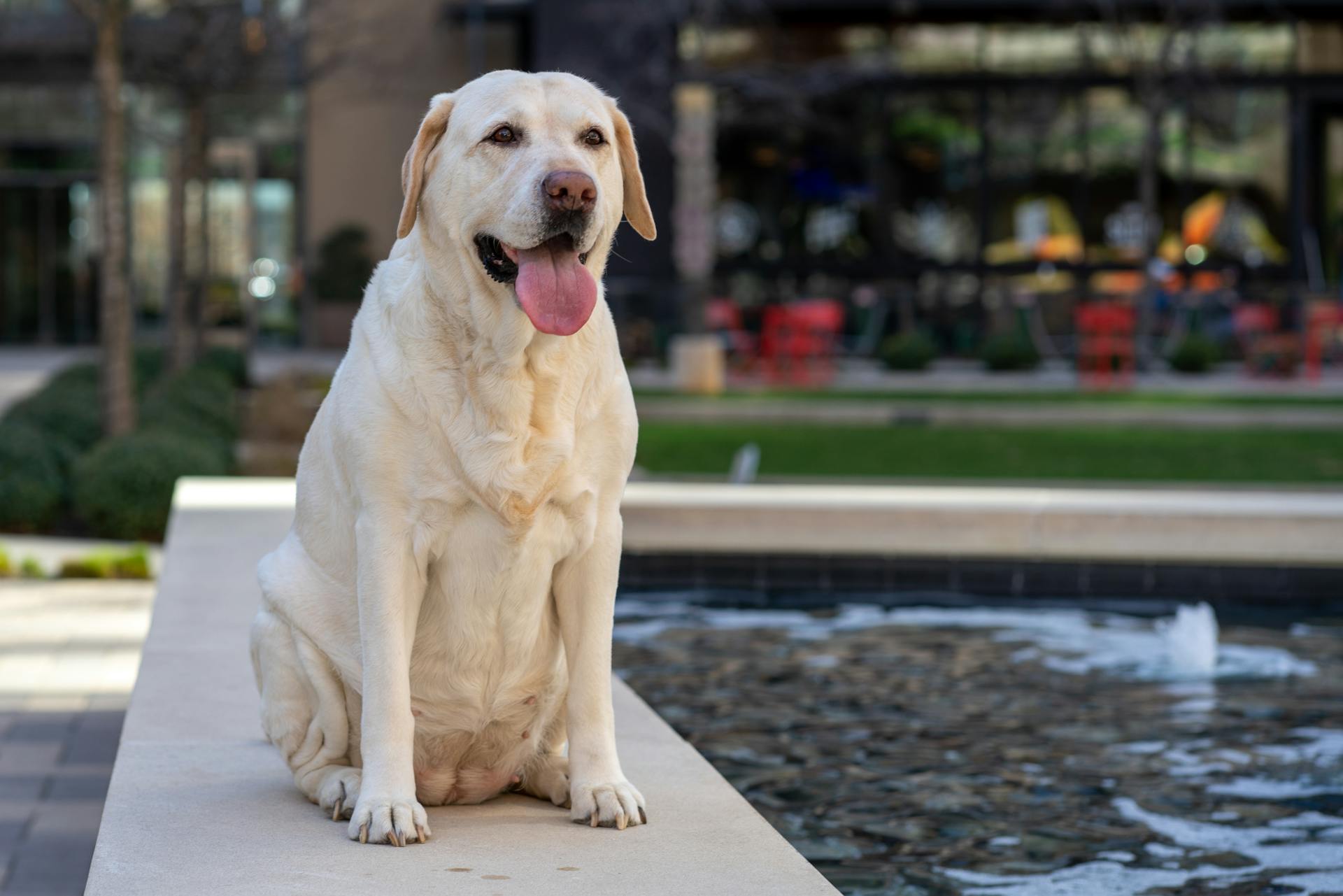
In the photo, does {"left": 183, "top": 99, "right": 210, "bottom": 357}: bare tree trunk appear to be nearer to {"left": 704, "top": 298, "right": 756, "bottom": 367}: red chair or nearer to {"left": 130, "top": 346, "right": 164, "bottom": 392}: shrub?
{"left": 130, "top": 346, "right": 164, "bottom": 392}: shrub

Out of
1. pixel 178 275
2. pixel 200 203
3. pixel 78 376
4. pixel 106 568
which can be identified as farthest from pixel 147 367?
pixel 106 568

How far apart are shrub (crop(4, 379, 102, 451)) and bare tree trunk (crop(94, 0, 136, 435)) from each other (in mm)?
410

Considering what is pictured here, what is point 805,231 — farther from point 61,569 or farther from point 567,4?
point 61,569

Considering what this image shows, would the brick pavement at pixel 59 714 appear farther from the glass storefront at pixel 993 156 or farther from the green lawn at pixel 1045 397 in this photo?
the glass storefront at pixel 993 156

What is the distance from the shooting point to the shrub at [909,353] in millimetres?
22016

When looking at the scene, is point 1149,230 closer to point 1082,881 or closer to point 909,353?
Answer: point 909,353

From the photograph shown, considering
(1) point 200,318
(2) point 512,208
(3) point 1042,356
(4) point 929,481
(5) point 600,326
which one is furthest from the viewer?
(3) point 1042,356

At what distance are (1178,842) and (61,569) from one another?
6011 mm

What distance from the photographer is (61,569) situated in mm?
8797

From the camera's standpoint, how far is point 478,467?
3365mm

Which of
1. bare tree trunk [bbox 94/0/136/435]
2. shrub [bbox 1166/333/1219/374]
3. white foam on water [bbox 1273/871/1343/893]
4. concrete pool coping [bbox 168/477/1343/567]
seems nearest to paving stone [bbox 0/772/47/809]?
white foam on water [bbox 1273/871/1343/893]

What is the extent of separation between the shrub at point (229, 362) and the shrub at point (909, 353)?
8.17m

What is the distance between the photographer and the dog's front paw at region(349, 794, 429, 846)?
3451 mm

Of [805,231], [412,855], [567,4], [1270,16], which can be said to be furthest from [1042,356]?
[412,855]
